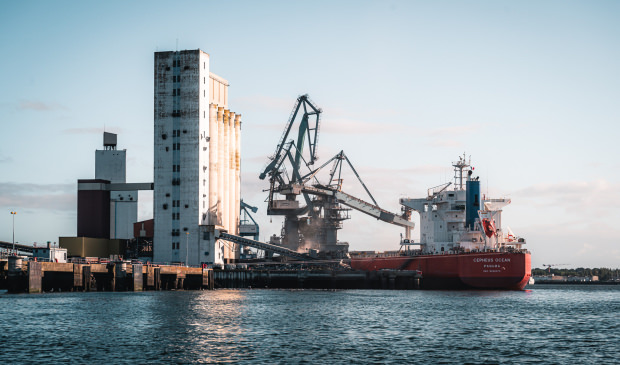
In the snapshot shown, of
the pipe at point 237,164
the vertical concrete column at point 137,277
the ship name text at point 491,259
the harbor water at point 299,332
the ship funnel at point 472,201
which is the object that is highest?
the pipe at point 237,164

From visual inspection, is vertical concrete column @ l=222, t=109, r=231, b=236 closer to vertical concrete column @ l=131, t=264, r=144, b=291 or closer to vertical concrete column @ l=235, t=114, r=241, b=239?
vertical concrete column @ l=235, t=114, r=241, b=239

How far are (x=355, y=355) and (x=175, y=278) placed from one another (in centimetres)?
6737

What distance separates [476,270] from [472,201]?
10.6 m

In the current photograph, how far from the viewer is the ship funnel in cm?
10203

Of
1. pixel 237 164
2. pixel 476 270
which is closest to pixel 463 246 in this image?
pixel 476 270

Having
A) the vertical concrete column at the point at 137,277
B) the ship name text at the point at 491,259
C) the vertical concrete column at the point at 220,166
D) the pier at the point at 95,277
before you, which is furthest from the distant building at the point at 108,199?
the ship name text at the point at 491,259

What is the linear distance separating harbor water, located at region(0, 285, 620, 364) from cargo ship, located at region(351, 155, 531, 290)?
71.6 feet

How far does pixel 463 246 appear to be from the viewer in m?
102

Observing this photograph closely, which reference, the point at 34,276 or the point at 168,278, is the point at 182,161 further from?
the point at 34,276

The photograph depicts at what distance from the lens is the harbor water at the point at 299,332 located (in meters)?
38.5

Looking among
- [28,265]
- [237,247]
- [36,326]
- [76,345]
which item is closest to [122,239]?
[237,247]

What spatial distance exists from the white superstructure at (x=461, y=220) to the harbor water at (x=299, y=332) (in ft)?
90.3

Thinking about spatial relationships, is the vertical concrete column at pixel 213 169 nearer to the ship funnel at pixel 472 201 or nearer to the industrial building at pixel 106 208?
the industrial building at pixel 106 208

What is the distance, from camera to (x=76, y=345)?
41125 mm
